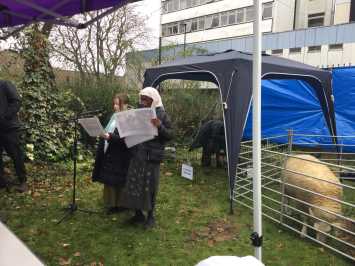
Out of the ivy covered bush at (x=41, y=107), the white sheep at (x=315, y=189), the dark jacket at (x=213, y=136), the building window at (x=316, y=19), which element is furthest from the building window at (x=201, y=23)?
the white sheep at (x=315, y=189)

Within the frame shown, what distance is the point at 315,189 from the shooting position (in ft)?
13.4

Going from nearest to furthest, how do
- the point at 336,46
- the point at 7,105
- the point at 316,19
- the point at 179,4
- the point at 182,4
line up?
the point at 7,105
the point at 336,46
the point at 316,19
the point at 182,4
the point at 179,4

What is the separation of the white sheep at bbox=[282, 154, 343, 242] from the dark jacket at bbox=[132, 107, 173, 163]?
164 cm

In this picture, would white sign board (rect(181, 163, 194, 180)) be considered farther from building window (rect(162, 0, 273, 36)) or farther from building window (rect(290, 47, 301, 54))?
building window (rect(162, 0, 273, 36))

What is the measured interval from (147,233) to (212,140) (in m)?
3.64

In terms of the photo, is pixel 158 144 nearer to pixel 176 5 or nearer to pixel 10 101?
pixel 10 101

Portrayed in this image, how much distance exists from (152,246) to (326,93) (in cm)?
497

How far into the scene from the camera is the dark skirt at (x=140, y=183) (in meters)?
3.91

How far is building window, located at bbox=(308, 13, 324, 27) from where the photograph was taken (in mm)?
31498

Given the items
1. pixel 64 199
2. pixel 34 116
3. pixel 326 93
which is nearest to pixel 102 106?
pixel 34 116

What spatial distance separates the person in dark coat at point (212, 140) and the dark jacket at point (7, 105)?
3.83m

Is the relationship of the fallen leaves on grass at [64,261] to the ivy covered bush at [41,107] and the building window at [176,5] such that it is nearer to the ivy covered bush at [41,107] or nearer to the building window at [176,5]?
the ivy covered bush at [41,107]

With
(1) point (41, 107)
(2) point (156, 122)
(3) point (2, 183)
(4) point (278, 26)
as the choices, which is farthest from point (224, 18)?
(2) point (156, 122)

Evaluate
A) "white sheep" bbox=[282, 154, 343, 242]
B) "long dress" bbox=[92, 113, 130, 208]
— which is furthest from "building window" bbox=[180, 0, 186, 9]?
"long dress" bbox=[92, 113, 130, 208]
